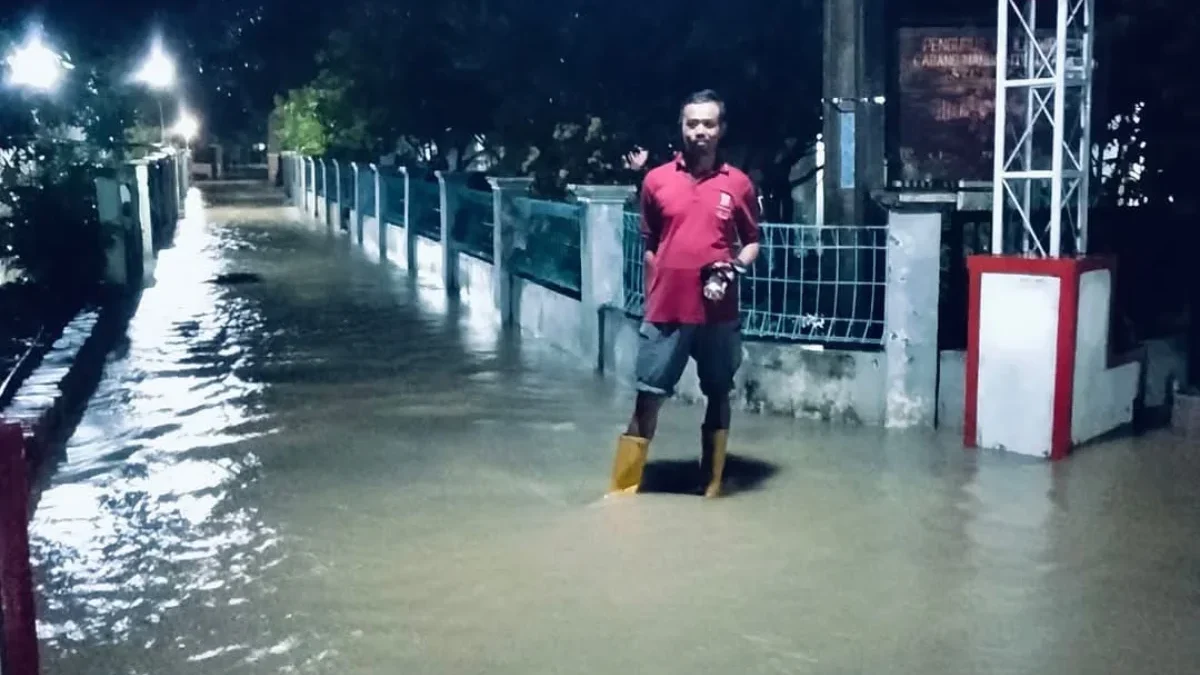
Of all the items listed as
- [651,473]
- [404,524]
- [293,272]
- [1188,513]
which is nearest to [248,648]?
[404,524]

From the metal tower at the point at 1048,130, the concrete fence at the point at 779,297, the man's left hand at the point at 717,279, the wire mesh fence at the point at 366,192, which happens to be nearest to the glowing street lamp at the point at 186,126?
the wire mesh fence at the point at 366,192

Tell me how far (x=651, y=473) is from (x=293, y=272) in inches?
446

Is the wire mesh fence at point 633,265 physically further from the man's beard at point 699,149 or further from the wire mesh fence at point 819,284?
the man's beard at point 699,149

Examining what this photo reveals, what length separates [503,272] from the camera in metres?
12.8

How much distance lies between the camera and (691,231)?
19.5 feet

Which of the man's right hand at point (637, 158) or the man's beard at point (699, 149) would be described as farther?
the man's right hand at point (637, 158)

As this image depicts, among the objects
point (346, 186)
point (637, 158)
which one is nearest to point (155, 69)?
point (346, 186)

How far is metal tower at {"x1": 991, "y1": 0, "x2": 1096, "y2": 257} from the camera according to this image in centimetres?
692

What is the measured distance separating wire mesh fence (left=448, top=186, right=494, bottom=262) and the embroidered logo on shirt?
7.92 m

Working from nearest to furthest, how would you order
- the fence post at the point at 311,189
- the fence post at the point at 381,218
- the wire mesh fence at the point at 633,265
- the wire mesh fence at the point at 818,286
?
1. the wire mesh fence at the point at 818,286
2. the wire mesh fence at the point at 633,265
3. the fence post at the point at 381,218
4. the fence post at the point at 311,189

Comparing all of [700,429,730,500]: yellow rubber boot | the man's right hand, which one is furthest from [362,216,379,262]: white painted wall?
[700,429,730,500]: yellow rubber boot

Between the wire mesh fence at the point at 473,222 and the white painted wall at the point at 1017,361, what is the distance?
7.33 meters

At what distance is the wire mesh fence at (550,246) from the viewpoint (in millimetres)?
10891

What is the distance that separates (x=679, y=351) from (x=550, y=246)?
5.72 meters
